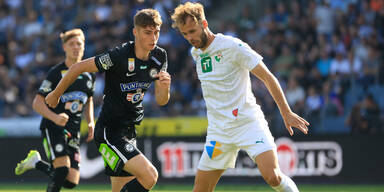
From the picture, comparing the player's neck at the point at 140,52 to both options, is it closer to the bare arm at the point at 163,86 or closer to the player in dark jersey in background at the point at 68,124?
the bare arm at the point at 163,86

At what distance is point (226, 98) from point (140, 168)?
1.18 meters

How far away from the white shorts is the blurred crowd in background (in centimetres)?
785

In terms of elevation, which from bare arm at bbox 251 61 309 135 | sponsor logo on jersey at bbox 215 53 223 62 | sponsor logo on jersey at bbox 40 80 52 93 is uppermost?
sponsor logo on jersey at bbox 215 53 223 62

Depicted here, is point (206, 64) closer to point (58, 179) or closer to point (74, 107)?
point (74, 107)

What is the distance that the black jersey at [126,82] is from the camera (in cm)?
663

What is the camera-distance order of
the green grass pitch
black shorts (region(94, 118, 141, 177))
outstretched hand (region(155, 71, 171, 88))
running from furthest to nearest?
the green grass pitch < black shorts (region(94, 118, 141, 177)) < outstretched hand (region(155, 71, 171, 88))

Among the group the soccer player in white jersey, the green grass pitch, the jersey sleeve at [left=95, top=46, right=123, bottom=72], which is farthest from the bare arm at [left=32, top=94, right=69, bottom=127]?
the green grass pitch

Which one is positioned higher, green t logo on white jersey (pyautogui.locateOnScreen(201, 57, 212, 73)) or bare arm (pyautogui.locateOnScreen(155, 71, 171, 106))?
green t logo on white jersey (pyautogui.locateOnScreen(201, 57, 212, 73))

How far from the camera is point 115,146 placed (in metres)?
6.70

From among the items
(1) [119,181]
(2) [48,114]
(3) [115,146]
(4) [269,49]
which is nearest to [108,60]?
(3) [115,146]

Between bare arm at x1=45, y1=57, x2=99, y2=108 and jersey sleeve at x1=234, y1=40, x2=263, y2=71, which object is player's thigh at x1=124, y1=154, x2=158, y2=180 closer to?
bare arm at x1=45, y1=57, x2=99, y2=108

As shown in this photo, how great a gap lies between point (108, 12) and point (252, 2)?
4.72 meters

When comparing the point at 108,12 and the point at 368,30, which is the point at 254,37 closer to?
the point at 368,30

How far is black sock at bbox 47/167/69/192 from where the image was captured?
8227 mm
